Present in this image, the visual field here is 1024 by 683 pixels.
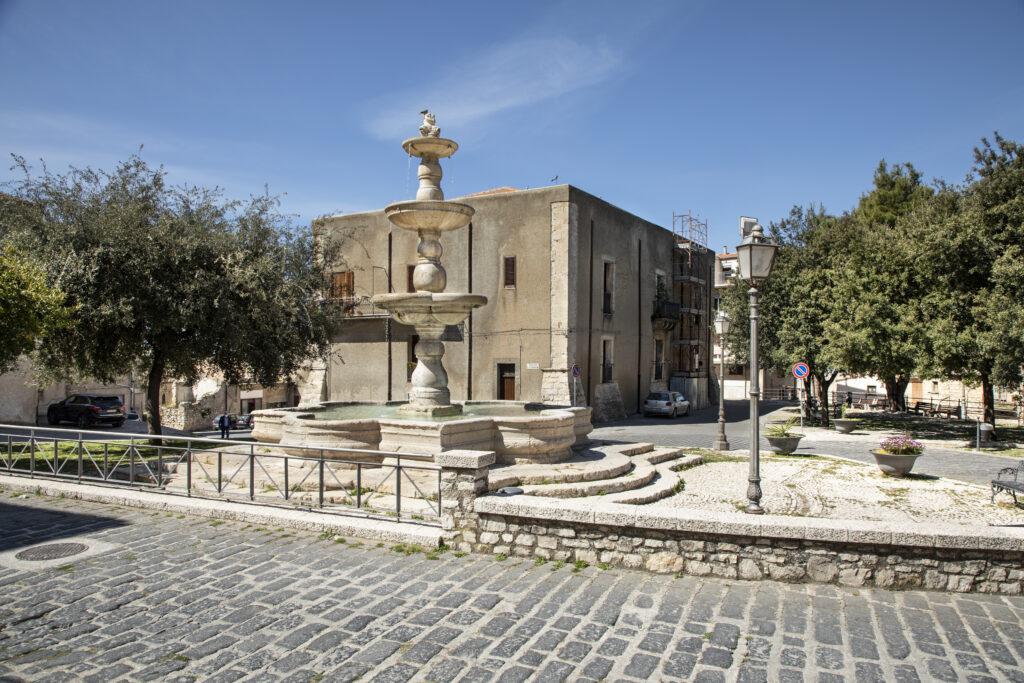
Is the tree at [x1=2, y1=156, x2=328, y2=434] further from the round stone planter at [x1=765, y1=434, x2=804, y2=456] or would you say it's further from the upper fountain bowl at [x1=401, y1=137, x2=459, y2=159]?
the round stone planter at [x1=765, y1=434, x2=804, y2=456]

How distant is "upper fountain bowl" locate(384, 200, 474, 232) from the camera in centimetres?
1218

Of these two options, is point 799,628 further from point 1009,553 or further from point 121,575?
point 121,575

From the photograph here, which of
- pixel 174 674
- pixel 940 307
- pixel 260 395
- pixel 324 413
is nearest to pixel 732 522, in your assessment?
pixel 174 674

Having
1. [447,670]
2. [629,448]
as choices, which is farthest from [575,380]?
[447,670]

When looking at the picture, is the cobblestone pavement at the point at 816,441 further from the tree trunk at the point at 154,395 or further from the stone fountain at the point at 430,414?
the tree trunk at the point at 154,395

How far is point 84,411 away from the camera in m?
26.6

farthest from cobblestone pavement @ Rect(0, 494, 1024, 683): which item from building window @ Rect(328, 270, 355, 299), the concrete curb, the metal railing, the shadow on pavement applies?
building window @ Rect(328, 270, 355, 299)

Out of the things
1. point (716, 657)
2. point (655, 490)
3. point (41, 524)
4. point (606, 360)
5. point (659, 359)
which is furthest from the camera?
point (659, 359)

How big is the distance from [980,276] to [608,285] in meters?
13.9

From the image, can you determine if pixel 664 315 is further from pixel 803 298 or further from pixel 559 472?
pixel 559 472

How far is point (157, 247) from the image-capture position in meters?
14.6

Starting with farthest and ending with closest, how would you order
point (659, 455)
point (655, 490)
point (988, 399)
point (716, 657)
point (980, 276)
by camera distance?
point (988, 399), point (980, 276), point (659, 455), point (655, 490), point (716, 657)

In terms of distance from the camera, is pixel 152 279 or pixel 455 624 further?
pixel 152 279

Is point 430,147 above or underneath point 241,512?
above
